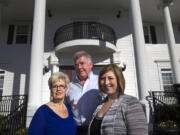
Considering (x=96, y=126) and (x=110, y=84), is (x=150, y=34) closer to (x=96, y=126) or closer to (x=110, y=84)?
(x=110, y=84)

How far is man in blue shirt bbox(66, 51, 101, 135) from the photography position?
2.10 metres

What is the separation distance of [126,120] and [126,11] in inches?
460

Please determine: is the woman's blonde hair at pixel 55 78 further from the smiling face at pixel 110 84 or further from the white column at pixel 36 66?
the white column at pixel 36 66

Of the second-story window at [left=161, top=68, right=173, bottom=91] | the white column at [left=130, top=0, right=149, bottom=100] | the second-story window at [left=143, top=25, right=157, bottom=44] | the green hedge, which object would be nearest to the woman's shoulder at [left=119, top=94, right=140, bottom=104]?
the white column at [left=130, top=0, right=149, bottom=100]

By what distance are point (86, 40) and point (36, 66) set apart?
3.45 metres

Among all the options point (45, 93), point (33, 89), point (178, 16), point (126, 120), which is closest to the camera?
point (126, 120)

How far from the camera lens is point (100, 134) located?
160cm

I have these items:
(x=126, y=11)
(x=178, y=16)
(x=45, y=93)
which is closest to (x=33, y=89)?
A: (x=45, y=93)

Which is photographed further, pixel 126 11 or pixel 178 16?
pixel 178 16

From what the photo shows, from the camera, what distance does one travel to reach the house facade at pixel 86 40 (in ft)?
32.3

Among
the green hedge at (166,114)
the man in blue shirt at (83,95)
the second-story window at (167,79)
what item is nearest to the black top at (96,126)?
the man in blue shirt at (83,95)

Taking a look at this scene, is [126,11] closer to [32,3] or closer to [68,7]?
[68,7]

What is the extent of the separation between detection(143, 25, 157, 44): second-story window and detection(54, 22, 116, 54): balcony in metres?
3.50

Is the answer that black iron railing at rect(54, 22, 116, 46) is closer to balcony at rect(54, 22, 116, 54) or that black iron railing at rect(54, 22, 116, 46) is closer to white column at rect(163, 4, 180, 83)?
balcony at rect(54, 22, 116, 54)
